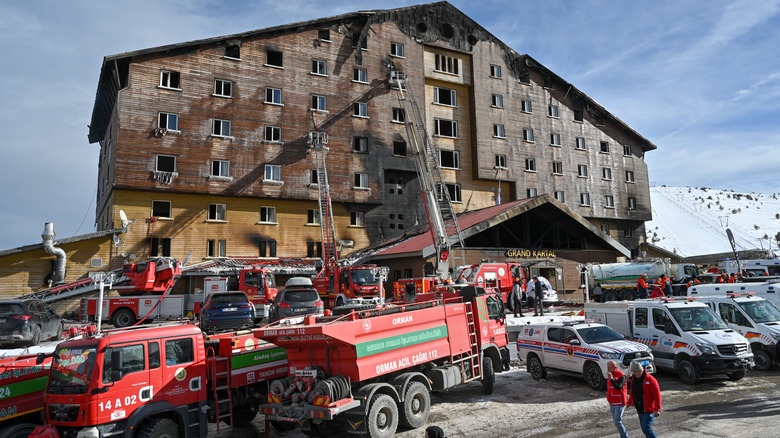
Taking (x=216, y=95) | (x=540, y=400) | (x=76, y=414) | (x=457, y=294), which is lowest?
(x=540, y=400)

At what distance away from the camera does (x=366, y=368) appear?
9.45 metres

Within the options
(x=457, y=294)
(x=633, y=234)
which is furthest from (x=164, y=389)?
(x=633, y=234)

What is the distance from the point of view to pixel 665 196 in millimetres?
129000

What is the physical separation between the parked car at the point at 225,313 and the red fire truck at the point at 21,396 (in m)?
9.13

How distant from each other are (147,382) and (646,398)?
8.45 meters

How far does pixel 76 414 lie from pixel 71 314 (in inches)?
1080

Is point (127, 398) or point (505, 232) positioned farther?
point (505, 232)

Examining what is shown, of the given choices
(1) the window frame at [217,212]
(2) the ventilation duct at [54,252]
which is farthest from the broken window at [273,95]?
(2) the ventilation duct at [54,252]

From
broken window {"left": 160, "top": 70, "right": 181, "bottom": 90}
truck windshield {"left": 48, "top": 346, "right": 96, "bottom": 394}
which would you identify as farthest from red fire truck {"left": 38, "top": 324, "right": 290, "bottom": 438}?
broken window {"left": 160, "top": 70, "right": 181, "bottom": 90}

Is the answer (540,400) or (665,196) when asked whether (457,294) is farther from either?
(665,196)

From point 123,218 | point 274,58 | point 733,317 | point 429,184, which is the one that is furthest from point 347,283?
point 274,58

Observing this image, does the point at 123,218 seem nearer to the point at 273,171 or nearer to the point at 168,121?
the point at 168,121

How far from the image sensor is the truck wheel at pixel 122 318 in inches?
976

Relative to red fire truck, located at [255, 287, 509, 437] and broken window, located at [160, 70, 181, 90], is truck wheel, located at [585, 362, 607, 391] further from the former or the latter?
broken window, located at [160, 70, 181, 90]
